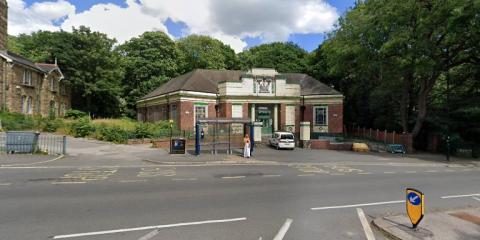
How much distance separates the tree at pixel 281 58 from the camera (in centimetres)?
5344

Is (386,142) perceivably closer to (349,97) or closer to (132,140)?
(349,97)

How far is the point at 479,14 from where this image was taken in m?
24.6

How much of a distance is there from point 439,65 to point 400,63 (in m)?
4.01

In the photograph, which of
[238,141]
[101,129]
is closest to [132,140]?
[101,129]

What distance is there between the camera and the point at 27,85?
37625 millimetres

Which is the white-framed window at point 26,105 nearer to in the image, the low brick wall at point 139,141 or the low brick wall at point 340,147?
the low brick wall at point 139,141

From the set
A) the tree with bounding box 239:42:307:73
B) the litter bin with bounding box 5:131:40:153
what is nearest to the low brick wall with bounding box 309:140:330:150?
the litter bin with bounding box 5:131:40:153

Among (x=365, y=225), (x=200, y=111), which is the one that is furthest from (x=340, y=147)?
(x=365, y=225)

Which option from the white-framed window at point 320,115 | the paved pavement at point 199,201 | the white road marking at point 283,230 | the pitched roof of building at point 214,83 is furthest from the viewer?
the white-framed window at point 320,115

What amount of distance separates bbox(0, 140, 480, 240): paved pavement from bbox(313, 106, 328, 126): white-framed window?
20.3m

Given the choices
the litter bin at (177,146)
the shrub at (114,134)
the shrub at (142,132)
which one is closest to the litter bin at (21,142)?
the shrub at (114,134)

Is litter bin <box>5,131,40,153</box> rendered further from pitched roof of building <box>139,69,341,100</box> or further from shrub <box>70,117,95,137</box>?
pitched roof of building <box>139,69,341,100</box>

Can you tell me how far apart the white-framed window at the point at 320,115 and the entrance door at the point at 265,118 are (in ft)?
16.4

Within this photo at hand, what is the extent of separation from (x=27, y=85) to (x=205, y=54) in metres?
29.0
